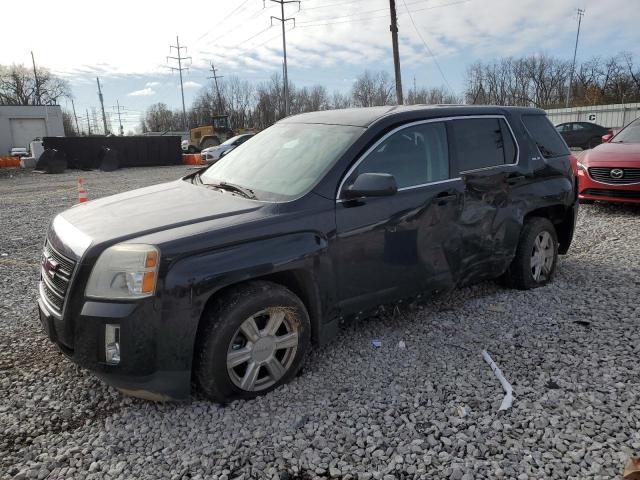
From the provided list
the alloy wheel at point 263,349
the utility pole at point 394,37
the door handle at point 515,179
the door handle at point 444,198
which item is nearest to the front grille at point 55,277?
the alloy wheel at point 263,349

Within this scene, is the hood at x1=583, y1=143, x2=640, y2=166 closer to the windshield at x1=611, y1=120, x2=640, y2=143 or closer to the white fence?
the windshield at x1=611, y1=120, x2=640, y2=143

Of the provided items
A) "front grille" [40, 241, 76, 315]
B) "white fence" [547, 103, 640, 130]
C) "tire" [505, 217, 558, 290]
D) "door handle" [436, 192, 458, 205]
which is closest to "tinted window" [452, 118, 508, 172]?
"door handle" [436, 192, 458, 205]

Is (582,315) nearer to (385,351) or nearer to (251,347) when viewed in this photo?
(385,351)

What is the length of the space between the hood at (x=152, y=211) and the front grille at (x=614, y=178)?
726 cm

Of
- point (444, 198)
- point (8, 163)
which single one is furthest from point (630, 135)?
point (8, 163)

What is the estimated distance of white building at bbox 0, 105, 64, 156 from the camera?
50.6 metres

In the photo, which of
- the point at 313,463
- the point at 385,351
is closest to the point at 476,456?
the point at 313,463

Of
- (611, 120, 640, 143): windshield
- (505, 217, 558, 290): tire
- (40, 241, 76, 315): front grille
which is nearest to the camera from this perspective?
(40, 241, 76, 315): front grille

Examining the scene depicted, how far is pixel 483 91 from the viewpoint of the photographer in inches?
3147

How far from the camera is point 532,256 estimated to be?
488cm

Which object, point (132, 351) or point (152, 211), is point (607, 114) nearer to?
point (152, 211)

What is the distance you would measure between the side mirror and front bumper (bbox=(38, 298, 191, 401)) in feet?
4.78

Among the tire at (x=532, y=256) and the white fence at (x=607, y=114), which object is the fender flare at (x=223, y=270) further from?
the white fence at (x=607, y=114)

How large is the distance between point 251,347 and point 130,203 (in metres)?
1.45
